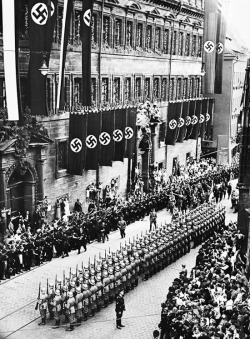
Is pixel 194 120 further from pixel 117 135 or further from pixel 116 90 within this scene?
pixel 117 135

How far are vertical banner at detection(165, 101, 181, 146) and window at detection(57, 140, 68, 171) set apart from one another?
10604 millimetres

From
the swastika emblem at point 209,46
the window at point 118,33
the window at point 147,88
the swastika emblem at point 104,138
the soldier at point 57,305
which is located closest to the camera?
the soldier at point 57,305

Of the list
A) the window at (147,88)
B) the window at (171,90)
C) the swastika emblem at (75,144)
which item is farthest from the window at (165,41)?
the swastika emblem at (75,144)

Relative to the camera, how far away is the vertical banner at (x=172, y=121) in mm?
40625

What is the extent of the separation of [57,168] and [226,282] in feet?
49.0

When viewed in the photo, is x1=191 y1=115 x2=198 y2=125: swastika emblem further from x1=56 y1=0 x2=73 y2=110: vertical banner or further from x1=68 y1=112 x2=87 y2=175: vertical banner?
x1=56 y1=0 x2=73 y2=110: vertical banner

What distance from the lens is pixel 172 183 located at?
4012cm

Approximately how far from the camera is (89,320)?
19953 mm

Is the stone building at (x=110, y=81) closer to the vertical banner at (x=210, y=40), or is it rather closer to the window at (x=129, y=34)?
the window at (x=129, y=34)

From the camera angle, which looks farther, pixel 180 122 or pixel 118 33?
pixel 180 122

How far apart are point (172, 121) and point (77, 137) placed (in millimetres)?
12299

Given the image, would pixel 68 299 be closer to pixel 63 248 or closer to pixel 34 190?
pixel 63 248

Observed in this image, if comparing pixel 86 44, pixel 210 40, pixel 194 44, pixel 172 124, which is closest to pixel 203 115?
pixel 172 124

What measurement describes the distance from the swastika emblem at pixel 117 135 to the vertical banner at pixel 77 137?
113 inches
